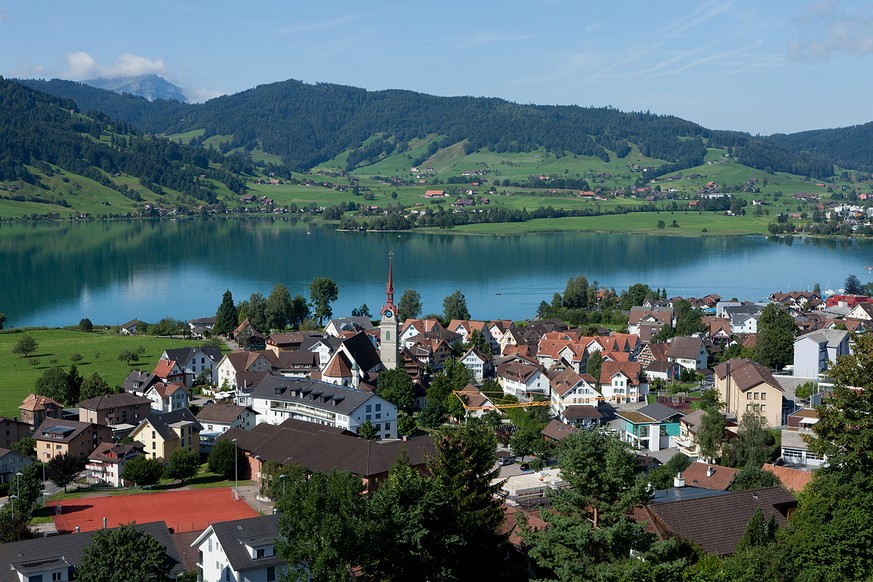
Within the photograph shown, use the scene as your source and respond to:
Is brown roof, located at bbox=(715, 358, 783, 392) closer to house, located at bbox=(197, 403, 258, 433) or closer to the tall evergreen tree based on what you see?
house, located at bbox=(197, 403, 258, 433)

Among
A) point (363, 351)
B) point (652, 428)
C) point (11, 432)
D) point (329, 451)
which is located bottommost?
point (652, 428)

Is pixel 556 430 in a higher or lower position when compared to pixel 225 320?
lower

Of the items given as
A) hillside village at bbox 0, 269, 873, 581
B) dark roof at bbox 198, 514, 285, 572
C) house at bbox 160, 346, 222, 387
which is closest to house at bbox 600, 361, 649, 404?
hillside village at bbox 0, 269, 873, 581

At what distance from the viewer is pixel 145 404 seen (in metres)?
21.4

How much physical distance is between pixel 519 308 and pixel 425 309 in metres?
4.19

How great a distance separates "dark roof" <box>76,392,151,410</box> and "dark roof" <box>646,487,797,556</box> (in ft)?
45.5

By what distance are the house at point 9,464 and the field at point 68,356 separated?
4.48 m

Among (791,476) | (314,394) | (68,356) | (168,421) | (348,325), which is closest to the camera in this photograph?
(791,476)

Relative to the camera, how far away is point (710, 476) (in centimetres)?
1528

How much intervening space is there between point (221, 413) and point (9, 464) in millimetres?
4648

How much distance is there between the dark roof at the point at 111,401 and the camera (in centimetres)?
2072

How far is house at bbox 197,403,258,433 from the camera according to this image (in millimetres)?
20844

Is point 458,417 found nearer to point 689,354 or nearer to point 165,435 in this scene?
point 165,435

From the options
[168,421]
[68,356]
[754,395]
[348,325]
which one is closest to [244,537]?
[168,421]
